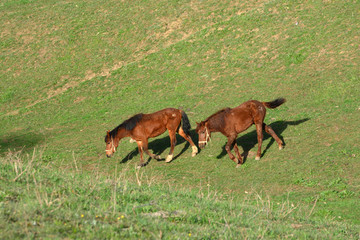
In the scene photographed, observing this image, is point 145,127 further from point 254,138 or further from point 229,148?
point 254,138

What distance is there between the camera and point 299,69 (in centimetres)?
2234

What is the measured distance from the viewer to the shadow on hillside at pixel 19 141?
19.2 metres

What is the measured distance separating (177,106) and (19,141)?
7541 millimetres

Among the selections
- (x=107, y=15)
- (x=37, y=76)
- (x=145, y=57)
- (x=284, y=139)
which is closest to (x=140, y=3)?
(x=107, y=15)

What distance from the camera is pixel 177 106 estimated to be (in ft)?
71.5

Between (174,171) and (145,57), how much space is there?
46.7ft

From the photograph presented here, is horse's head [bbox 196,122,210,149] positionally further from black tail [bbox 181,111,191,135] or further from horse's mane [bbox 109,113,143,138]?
horse's mane [bbox 109,113,143,138]

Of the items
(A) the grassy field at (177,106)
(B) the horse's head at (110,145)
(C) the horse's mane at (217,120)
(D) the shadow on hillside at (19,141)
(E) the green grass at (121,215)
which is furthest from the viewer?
(D) the shadow on hillside at (19,141)

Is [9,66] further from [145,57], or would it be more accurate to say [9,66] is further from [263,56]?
[263,56]

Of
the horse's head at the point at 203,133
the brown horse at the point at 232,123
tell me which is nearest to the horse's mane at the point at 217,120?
the brown horse at the point at 232,123

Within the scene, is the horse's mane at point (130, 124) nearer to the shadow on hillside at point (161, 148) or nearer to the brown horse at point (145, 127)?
the brown horse at point (145, 127)

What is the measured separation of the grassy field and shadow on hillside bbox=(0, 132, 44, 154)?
9 centimetres

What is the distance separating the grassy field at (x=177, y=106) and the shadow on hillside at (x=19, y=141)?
9cm

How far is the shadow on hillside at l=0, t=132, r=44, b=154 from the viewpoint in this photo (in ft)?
62.9
